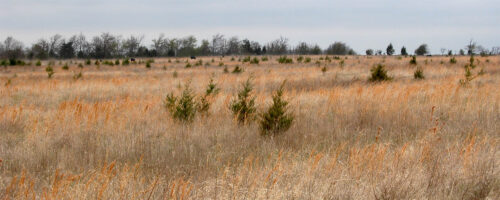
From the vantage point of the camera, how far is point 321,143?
4.66m

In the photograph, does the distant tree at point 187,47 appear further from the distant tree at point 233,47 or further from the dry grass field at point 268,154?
the dry grass field at point 268,154

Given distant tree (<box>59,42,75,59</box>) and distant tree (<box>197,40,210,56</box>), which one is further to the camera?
distant tree (<box>197,40,210,56</box>)

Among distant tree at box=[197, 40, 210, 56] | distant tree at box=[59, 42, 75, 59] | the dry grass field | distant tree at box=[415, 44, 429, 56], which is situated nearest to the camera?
the dry grass field

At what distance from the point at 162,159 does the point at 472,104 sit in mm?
5905

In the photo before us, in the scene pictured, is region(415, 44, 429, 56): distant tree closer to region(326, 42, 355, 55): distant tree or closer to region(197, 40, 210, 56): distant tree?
region(326, 42, 355, 55): distant tree

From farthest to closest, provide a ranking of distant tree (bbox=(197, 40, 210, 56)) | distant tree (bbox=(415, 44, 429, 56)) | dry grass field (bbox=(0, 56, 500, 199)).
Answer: distant tree (bbox=(197, 40, 210, 56)), distant tree (bbox=(415, 44, 429, 56)), dry grass field (bbox=(0, 56, 500, 199))

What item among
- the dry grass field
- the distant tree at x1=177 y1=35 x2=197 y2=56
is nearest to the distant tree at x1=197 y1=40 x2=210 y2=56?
the distant tree at x1=177 y1=35 x2=197 y2=56

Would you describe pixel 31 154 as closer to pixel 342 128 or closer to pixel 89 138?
pixel 89 138

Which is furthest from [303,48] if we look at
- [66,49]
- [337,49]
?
[66,49]

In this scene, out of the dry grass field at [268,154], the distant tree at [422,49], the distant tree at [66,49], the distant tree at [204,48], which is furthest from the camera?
the distant tree at [204,48]

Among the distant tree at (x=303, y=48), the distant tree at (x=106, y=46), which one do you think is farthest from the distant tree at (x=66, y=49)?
the distant tree at (x=303, y=48)

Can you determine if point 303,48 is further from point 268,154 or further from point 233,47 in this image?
point 268,154

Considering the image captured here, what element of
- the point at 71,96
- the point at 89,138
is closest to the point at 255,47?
the point at 71,96

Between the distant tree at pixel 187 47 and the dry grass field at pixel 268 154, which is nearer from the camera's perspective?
the dry grass field at pixel 268 154
